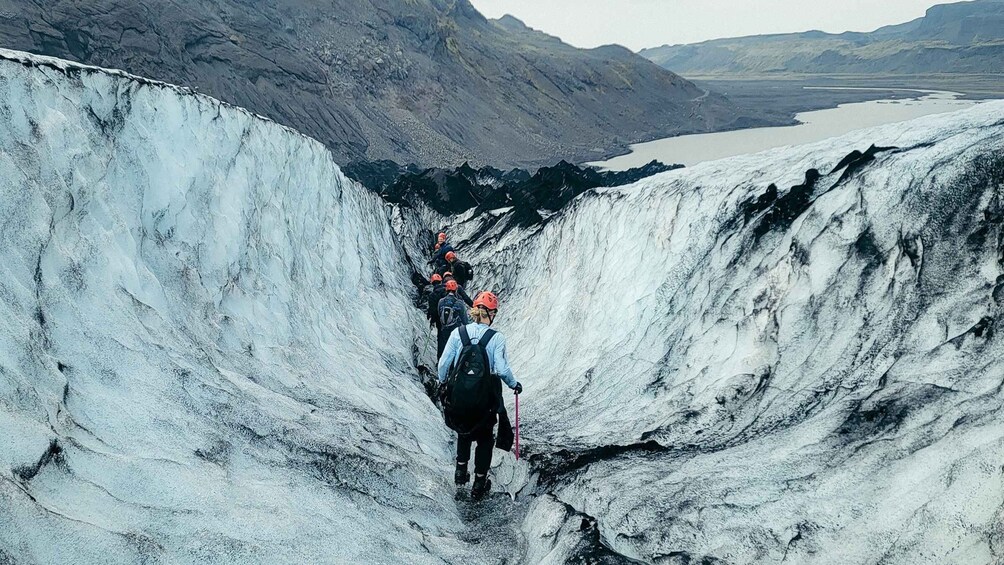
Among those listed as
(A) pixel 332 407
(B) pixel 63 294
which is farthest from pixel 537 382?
(B) pixel 63 294

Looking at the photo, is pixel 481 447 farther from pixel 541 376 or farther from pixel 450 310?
pixel 541 376

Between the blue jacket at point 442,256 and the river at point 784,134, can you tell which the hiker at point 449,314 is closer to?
the blue jacket at point 442,256

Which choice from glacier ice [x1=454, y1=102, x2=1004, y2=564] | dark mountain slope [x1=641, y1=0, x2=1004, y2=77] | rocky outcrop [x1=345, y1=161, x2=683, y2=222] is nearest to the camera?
glacier ice [x1=454, y1=102, x2=1004, y2=564]

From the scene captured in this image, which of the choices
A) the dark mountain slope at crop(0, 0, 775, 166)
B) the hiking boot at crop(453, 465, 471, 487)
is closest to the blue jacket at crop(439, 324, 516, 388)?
the hiking boot at crop(453, 465, 471, 487)

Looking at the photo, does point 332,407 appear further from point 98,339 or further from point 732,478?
point 732,478

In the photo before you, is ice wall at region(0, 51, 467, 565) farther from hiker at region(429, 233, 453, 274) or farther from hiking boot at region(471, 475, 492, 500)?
hiker at region(429, 233, 453, 274)

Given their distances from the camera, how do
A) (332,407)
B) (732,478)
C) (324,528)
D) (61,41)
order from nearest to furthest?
(324,528), (732,478), (332,407), (61,41)

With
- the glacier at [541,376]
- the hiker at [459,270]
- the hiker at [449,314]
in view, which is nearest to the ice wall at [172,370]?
the glacier at [541,376]

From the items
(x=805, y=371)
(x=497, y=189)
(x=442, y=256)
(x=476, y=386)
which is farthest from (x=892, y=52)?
(x=476, y=386)
